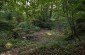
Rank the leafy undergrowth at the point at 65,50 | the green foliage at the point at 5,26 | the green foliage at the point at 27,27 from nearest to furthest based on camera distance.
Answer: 1. the leafy undergrowth at the point at 65,50
2. the green foliage at the point at 5,26
3. the green foliage at the point at 27,27

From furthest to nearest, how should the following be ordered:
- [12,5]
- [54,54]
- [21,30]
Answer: [21,30] → [54,54] → [12,5]

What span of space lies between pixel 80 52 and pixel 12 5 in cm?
407

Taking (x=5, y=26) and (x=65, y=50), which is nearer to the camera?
(x=65, y=50)

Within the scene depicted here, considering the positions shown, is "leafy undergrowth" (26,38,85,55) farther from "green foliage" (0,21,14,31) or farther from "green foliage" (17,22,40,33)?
"green foliage" (17,22,40,33)

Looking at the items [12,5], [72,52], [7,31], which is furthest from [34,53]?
[7,31]

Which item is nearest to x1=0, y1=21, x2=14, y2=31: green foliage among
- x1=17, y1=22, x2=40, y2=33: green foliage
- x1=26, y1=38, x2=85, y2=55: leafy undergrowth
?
x1=17, y1=22, x2=40, y2=33: green foliage

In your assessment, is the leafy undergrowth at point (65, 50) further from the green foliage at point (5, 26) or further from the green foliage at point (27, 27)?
the green foliage at point (27, 27)

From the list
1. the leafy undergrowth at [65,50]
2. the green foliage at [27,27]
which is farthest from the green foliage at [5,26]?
the leafy undergrowth at [65,50]

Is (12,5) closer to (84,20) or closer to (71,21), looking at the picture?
(71,21)

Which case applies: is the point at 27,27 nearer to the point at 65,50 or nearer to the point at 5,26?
the point at 5,26

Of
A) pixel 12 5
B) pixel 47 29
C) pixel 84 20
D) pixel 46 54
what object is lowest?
pixel 47 29

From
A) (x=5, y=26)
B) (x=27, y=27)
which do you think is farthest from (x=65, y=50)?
(x=27, y=27)

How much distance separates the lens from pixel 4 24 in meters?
19.0

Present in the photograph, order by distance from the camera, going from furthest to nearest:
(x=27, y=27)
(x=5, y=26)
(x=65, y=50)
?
(x=27, y=27) → (x=5, y=26) → (x=65, y=50)
